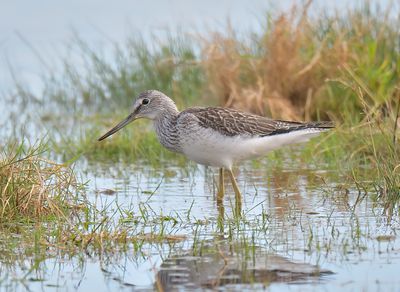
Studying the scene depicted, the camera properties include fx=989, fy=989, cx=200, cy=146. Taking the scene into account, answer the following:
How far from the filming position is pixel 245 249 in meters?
6.53

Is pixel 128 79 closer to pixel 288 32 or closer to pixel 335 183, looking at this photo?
pixel 288 32

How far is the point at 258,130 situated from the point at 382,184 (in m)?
1.35

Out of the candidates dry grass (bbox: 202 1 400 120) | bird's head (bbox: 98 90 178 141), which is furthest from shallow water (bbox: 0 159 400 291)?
dry grass (bbox: 202 1 400 120)

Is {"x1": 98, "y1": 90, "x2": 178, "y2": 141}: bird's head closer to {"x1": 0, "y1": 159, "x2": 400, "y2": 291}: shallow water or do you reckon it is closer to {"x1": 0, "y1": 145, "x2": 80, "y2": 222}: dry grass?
{"x1": 0, "y1": 159, "x2": 400, "y2": 291}: shallow water

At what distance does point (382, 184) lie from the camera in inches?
325

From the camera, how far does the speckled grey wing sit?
8.86 meters

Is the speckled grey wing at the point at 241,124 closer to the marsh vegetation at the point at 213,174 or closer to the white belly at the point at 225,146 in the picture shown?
the white belly at the point at 225,146

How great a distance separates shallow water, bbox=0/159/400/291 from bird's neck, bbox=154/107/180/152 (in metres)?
0.43

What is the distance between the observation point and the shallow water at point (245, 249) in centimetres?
589

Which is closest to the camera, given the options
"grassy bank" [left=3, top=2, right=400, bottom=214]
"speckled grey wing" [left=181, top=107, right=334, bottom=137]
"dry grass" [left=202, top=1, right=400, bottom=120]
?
"speckled grey wing" [left=181, top=107, right=334, bottom=137]

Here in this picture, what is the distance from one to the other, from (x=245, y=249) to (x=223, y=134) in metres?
2.45

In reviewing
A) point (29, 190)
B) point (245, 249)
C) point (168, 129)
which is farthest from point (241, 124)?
point (245, 249)

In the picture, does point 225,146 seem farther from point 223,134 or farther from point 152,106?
point 152,106

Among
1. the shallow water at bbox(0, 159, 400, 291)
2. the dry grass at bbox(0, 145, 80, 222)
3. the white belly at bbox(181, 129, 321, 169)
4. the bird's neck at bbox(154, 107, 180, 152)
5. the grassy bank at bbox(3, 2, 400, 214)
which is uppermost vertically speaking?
the grassy bank at bbox(3, 2, 400, 214)
